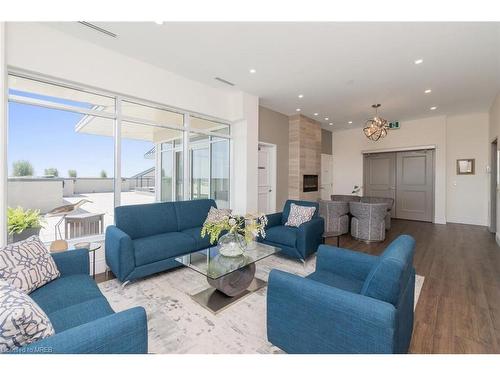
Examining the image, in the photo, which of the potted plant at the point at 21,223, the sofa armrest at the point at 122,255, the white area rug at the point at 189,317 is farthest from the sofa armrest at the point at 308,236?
the potted plant at the point at 21,223

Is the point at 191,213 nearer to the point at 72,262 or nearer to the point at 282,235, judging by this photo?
the point at 282,235

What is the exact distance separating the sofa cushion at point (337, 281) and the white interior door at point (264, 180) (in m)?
3.69

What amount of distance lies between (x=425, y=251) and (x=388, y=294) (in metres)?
3.64

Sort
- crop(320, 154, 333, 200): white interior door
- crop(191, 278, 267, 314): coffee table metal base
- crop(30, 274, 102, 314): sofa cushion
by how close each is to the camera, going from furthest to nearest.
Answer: crop(320, 154, 333, 200): white interior door < crop(191, 278, 267, 314): coffee table metal base < crop(30, 274, 102, 314): sofa cushion

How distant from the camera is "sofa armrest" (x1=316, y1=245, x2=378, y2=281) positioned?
1955 millimetres

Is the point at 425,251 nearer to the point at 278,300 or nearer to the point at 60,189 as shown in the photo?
the point at 278,300

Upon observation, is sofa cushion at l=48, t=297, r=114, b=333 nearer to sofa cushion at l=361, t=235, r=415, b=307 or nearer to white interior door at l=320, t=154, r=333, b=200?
sofa cushion at l=361, t=235, r=415, b=307

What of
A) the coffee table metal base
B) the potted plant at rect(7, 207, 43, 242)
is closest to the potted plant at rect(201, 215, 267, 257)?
the coffee table metal base

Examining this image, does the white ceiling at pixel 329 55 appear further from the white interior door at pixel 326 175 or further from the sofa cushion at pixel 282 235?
the white interior door at pixel 326 175

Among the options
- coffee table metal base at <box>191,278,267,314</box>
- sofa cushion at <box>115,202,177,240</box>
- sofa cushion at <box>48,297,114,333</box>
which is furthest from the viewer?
Answer: sofa cushion at <box>115,202,177,240</box>

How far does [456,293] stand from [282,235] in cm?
209

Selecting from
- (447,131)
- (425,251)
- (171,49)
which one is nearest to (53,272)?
(171,49)

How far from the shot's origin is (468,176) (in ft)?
20.4
